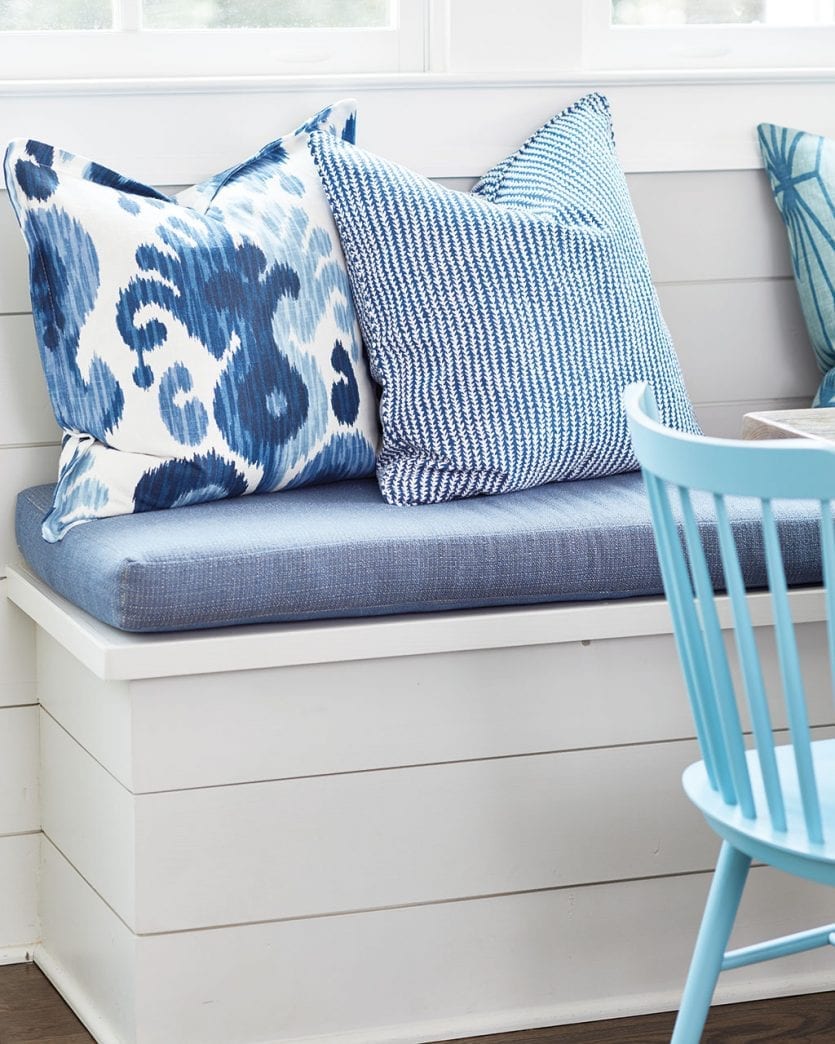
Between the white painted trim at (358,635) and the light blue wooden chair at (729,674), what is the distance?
1.05 feet

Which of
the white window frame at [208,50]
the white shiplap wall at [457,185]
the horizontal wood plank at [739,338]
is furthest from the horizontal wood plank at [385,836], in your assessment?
the white window frame at [208,50]

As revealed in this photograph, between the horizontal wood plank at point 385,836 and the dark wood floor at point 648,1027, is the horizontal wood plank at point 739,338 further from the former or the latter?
the dark wood floor at point 648,1027

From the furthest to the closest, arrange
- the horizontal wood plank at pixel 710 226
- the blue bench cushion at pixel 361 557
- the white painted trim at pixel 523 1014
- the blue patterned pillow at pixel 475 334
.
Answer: the horizontal wood plank at pixel 710 226 < the blue patterned pillow at pixel 475 334 < the white painted trim at pixel 523 1014 < the blue bench cushion at pixel 361 557

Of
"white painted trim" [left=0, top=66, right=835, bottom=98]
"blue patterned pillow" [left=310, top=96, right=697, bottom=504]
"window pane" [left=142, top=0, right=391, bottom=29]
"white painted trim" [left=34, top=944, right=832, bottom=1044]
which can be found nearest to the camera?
"white painted trim" [left=34, top=944, right=832, bottom=1044]

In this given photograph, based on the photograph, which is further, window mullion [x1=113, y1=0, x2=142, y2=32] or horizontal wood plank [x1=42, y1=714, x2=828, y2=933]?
window mullion [x1=113, y1=0, x2=142, y2=32]

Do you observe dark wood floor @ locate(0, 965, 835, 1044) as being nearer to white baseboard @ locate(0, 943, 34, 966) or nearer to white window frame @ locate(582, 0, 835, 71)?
white baseboard @ locate(0, 943, 34, 966)

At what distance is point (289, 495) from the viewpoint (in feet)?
5.94

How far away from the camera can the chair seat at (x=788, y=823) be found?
1172 mm

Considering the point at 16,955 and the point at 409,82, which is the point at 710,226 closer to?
the point at 409,82

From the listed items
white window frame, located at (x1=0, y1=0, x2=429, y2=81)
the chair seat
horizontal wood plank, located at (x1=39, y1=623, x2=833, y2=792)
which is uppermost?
white window frame, located at (x1=0, y1=0, x2=429, y2=81)

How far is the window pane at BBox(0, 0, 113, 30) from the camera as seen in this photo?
1990 mm

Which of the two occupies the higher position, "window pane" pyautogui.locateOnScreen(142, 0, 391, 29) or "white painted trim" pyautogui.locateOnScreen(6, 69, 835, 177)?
"window pane" pyautogui.locateOnScreen(142, 0, 391, 29)

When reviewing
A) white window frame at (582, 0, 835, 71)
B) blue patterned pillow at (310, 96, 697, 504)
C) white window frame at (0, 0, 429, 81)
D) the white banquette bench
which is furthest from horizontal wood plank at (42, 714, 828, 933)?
white window frame at (582, 0, 835, 71)

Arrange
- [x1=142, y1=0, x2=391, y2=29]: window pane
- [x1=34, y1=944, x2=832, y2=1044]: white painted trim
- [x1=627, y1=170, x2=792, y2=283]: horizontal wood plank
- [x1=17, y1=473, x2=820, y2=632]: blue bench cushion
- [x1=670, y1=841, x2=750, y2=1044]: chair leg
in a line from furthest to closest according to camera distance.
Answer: [x1=627, y1=170, x2=792, y2=283]: horizontal wood plank
[x1=142, y1=0, x2=391, y2=29]: window pane
[x1=34, y1=944, x2=832, y2=1044]: white painted trim
[x1=17, y1=473, x2=820, y2=632]: blue bench cushion
[x1=670, y1=841, x2=750, y2=1044]: chair leg
